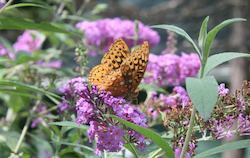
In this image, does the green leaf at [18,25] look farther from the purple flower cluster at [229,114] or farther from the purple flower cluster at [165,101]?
the purple flower cluster at [229,114]

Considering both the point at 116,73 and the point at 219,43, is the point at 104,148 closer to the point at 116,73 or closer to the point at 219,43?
the point at 116,73

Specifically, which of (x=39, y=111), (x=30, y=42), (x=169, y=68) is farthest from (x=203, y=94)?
(x=30, y=42)

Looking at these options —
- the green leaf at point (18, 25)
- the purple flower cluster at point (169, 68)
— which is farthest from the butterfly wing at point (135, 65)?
the purple flower cluster at point (169, 68)

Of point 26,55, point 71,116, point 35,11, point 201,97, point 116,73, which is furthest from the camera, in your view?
point 35,11

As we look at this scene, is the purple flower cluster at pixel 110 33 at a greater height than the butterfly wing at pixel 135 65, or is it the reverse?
the purple flower cluster at pixel 110 33

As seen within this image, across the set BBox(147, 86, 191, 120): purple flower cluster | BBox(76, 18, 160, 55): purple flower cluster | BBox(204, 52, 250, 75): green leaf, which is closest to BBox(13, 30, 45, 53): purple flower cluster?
BBox(76, 18, 160, 55): purple flower cluster

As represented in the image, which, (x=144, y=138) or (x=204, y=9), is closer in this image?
(x=144, y=138)

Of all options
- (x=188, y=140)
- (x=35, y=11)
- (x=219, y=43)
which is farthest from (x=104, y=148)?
(x=219, y=43)
